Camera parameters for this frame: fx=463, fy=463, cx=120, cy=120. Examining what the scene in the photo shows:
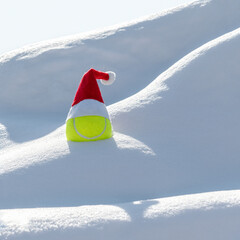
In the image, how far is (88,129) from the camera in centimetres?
384

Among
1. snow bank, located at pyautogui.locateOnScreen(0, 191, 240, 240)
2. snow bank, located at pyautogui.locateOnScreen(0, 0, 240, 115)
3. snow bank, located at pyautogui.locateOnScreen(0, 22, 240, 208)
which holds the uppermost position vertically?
snow bank, located at pyautogui.locateOnScreen(0, 0, 240, 115)

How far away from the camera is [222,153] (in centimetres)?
386

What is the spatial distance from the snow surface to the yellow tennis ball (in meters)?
0.07

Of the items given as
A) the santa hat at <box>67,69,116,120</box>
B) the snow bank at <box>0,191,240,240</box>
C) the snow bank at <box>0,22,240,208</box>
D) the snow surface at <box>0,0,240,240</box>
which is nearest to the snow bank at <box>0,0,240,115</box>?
the snow surface at <box>0,0,240,240</box>

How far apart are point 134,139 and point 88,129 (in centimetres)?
41

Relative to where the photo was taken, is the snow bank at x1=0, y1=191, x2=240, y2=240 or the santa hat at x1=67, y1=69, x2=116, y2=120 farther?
the santa hat at x1=67, y1=69, x2=116, y2=120

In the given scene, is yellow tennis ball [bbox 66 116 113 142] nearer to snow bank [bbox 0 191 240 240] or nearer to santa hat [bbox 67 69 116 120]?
santa hat [bbox 67 69 116 120]

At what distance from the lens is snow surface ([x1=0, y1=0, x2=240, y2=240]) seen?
2684 mm

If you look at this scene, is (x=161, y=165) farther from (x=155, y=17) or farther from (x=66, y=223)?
(x=155, y=17)

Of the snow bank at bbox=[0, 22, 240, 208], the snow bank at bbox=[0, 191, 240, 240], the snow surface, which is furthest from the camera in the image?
the snow bank at bbox=[0, 22, 240, 208]

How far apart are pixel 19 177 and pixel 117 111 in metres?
1.28

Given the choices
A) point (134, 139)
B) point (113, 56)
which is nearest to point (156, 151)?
point (134, 139)

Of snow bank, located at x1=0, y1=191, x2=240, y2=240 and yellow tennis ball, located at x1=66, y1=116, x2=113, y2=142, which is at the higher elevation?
yellow tennis ball, located at x1=66, y1=116, x2=113, y2=142

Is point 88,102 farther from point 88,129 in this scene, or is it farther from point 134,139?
point 134,139
